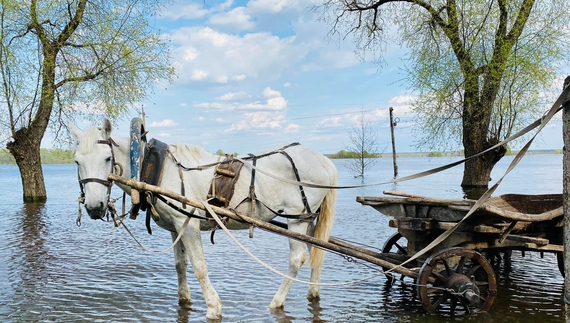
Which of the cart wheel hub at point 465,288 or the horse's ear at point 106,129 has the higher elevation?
the horse's ear at point 106,129

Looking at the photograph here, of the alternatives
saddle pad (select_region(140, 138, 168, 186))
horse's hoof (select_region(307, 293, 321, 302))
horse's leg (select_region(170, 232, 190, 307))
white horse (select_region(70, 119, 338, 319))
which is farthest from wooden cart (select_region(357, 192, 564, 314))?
→ saddle pad (select_region(140, 138, 168, 186))

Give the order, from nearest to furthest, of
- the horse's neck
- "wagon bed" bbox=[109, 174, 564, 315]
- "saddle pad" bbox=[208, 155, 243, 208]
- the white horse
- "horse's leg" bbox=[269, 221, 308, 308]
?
the white horse < the horse's neck < "wagon bed" bbox=[109, 174, 564, 315] < "saddle pad" bbox=[208, 155, 243, 208] < "horse's leg" bbox=[269, 221, 308, 308]

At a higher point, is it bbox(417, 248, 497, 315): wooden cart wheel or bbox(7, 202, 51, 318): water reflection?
bbox(417, 248, 497, 315): wooden cart wheel

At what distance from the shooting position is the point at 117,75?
21688 millimetres

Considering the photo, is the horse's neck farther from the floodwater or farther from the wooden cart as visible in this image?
the wooden cart

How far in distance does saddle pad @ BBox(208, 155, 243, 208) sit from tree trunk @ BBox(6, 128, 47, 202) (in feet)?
60.5

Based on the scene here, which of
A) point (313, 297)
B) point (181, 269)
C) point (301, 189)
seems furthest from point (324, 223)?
point (181, 269)

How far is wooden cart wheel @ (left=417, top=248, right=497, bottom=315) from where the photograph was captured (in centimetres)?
555

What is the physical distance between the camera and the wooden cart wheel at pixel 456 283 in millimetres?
5549

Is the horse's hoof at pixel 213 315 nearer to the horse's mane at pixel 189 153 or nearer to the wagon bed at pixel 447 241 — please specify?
the wagon bed at pixel 447 241

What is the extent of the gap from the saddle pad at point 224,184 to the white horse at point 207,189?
0.23ft

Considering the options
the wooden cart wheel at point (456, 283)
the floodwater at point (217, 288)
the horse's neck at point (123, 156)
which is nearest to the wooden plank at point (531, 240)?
the wooden cart wheel at point (456, 283)

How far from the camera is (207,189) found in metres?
5.82

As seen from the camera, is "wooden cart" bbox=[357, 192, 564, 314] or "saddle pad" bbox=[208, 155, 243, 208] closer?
"wooden cart" bbox=[357, 192, 564, 314]
